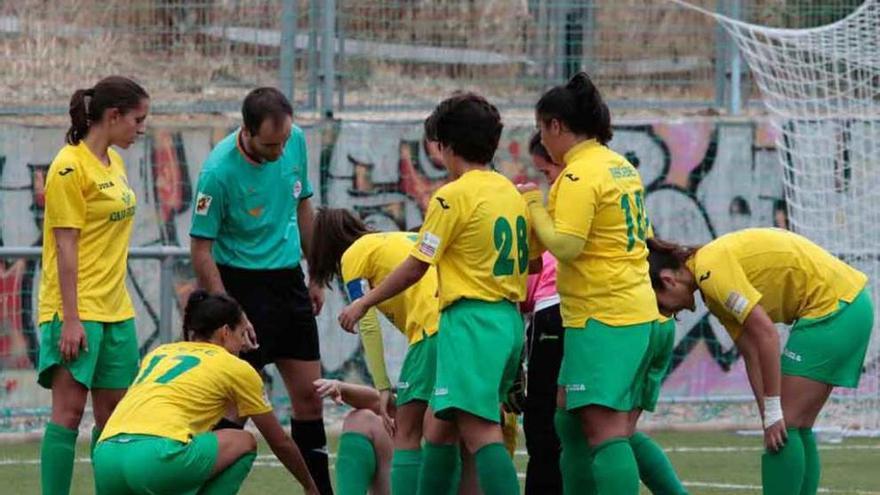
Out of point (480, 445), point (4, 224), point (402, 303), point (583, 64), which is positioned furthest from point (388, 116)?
point (480, 445)

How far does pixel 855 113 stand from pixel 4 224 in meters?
5.83

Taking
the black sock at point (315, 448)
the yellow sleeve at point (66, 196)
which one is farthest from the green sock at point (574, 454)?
the yellow sleeve at point (66, 196)

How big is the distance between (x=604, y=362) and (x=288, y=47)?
21.3 ft

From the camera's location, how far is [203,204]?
335 inches

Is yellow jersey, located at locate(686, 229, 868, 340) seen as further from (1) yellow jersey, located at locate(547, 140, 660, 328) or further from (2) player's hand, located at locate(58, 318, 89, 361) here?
(2) player's hand, located at locate(58, 318, 89, 361)

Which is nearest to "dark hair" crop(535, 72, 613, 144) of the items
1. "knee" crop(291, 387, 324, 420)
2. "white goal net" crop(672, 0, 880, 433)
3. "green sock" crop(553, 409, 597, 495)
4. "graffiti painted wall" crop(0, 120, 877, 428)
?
"green sock" crop(553, 409, 597, 495)

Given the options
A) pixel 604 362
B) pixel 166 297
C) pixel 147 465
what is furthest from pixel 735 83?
pixel 147 465

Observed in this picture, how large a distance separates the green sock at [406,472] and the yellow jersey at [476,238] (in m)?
0.73

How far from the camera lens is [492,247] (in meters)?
7.25

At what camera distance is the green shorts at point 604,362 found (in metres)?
7.30

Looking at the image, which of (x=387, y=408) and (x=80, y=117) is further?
(x=80, y=117)

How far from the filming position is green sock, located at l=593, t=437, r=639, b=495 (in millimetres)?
7316

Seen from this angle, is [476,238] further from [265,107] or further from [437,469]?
[265,107]

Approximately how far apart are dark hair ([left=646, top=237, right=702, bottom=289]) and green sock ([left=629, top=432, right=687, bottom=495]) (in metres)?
0.73
